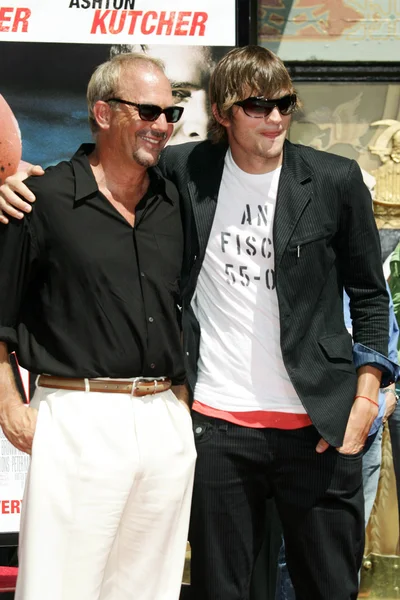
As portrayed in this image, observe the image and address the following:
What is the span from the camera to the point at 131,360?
7.93 feet

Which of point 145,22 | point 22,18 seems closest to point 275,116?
point 145,22

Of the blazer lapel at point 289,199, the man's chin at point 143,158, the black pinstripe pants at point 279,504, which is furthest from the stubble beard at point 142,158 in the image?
the black pinstripe pants at point 279,504

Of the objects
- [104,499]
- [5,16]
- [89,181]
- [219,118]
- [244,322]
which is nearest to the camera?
[104,499]

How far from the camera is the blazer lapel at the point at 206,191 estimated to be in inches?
103

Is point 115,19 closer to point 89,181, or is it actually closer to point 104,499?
point 89,181

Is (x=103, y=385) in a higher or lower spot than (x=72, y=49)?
lower

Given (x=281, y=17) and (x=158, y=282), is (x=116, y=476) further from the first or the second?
(x=281, y=17)

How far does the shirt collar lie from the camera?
247 cm

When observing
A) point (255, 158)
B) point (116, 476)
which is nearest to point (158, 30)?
point (255, 158)

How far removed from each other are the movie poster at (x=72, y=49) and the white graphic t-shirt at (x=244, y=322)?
1346 mm

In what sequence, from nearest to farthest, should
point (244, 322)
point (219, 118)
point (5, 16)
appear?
point (244, 322)
point (219, 118)
point (5, 16)

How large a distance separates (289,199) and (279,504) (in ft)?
3.09

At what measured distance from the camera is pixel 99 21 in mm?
3719

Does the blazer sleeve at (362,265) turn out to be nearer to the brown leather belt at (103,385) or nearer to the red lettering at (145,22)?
the brown leather belt at (103,385)
